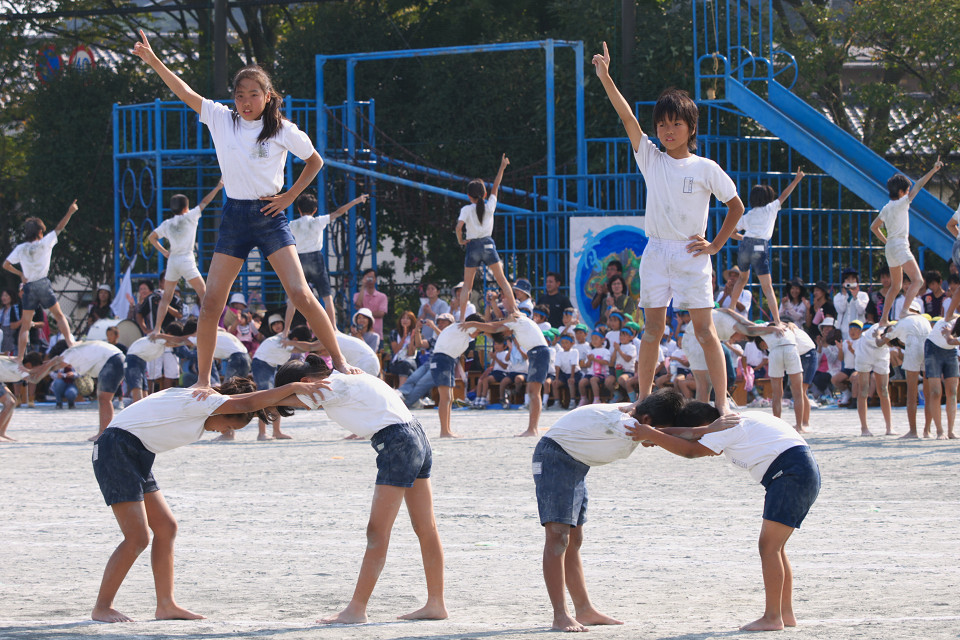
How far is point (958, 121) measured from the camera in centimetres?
2173

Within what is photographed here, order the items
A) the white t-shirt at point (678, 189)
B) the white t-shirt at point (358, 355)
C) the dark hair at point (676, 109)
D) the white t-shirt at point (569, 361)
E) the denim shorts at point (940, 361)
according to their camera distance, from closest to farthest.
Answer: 1. the dark hair at point (676, 109)
2. the white t-shirt at point (678, 189)
3. the white t-shirt at point (358, 355)
4. the denim shorts at point (940, 361)
5. the white t-shirt at point (569, 361)

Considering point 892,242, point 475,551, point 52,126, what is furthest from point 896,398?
point 52,126

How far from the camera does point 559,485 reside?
262 inches

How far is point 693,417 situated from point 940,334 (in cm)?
829

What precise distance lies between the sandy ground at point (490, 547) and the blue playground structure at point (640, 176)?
25.1ft

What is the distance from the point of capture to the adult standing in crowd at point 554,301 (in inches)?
827

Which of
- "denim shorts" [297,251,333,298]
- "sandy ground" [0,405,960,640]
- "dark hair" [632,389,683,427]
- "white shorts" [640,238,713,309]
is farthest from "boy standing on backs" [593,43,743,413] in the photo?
"denim shorts" [297,251,333,298]

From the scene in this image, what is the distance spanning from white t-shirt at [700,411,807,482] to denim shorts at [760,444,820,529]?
43 mm

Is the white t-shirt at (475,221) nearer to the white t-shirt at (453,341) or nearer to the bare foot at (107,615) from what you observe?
the white t-shirt at (453,341)

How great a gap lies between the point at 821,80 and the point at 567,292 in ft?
20.9

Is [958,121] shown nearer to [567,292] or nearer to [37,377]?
[567,292]

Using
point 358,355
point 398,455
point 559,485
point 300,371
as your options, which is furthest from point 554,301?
point 559,485

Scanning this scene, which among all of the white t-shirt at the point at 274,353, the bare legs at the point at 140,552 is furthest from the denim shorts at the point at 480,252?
the bare legs at the point at 140,552

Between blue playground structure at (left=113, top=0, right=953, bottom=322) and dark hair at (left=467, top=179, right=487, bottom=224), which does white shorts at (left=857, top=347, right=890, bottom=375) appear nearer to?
dark hair at (left=467, top=179, right=487, bottom=224)
